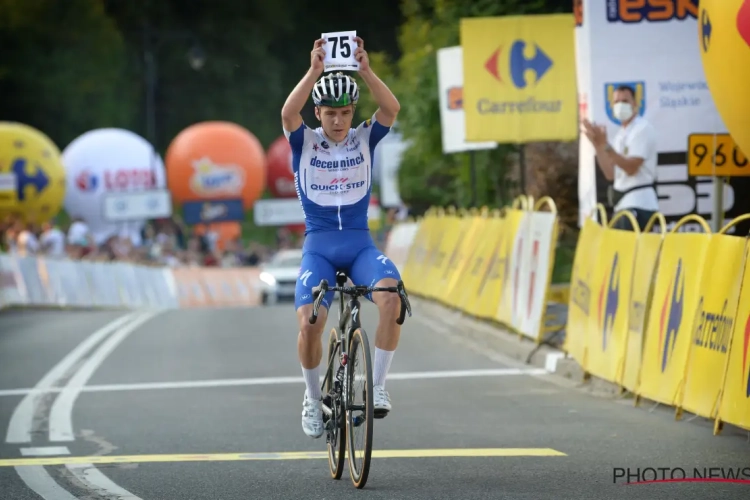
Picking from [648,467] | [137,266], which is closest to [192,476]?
[648,467]

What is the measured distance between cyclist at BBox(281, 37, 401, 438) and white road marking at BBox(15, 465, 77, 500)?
138 cm

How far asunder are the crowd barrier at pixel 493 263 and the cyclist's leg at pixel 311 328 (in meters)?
6.38

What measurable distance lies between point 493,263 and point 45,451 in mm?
8986

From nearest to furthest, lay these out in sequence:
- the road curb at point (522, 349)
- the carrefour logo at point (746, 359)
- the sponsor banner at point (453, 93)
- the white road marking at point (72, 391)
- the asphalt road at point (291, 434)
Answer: the asphalt road at point (291, 434)
the carrefour logo at point (746, 359)
the white road marking at point (72, 391)
the road curb at point (522, 349)
the sponsor banner at point (453, 93)

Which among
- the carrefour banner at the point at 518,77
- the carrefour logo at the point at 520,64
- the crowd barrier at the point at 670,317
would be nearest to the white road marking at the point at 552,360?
the crowd barrier at the point at 670,317

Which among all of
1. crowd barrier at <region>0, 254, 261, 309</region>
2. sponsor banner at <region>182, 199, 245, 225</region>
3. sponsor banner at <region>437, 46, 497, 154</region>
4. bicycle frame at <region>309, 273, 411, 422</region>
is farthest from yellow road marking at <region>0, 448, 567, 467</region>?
sponsor banner at <region>182, 199, 245, 225</region>

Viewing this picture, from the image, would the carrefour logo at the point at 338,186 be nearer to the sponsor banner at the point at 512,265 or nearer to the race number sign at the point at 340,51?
the race number sign at the point at 340,51

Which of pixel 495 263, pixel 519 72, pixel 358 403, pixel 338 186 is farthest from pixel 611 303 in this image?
pixel 519 72

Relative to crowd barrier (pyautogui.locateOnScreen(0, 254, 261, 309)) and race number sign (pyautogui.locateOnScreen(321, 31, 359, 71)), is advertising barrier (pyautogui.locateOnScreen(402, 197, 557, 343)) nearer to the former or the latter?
race number sign (pyautogui.locateOnScreen(321, 31, 359, 71))

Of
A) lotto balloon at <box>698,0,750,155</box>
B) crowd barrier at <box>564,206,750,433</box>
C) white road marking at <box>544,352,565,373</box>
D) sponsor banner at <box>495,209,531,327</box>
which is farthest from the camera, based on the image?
sponsor banner at <box>495,209,531,327</box>

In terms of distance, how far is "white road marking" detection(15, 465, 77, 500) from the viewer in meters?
7.93

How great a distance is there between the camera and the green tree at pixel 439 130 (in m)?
27.2

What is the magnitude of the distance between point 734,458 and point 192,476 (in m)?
3.13

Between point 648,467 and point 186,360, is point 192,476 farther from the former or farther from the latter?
point 186,360
